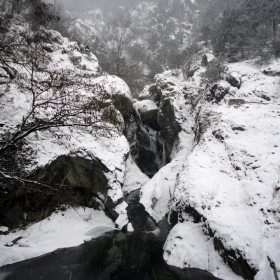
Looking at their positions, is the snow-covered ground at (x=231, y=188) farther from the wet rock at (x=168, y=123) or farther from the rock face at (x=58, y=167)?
the rock face at (x=58, y=167)

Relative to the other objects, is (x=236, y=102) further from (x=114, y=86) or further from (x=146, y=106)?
(x=114, y=86)

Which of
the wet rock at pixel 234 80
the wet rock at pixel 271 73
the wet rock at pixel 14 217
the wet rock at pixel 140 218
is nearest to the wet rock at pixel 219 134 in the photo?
the wet rock at pixel 234 80

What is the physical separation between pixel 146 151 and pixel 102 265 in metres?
16.0

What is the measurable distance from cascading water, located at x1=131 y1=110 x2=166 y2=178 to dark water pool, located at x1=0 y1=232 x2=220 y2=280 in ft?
44.0

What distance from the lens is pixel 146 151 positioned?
76.3ft

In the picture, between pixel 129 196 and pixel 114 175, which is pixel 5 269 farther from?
pixel 129 196

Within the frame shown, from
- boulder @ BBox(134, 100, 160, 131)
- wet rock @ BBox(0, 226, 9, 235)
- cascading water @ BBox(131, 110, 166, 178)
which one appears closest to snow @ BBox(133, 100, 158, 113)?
boulder @ BBox(134, 100, 160, 131)

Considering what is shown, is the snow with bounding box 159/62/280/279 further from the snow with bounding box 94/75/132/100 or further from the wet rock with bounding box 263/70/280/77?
the snow with bounding box 94/75/132/100


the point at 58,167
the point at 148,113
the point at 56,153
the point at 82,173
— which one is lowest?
the point at 82,173

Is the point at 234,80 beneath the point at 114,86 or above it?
above

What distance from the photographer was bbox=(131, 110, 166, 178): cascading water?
2288 cm

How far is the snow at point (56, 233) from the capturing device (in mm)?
7901

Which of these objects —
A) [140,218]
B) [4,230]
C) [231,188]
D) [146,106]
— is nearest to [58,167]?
[4,230]

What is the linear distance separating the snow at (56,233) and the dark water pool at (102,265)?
1.27 feet
